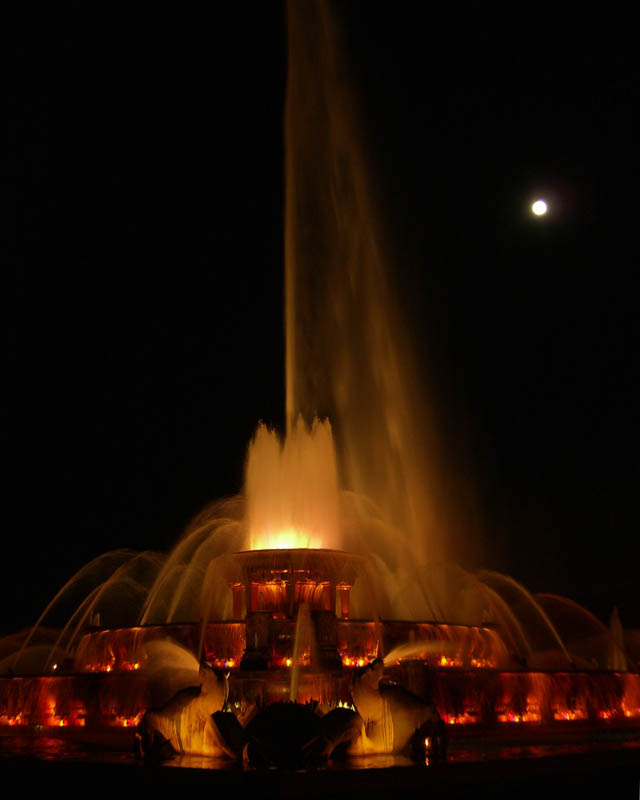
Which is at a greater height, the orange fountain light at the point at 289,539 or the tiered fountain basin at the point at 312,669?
the orange fountain light at the point at 289,539

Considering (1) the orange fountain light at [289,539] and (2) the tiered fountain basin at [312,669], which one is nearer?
(2) the tiered fountain basin at [312,669]

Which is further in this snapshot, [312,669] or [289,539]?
[289,539]

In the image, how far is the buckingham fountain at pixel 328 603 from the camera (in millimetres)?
12797

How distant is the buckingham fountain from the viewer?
12797mm

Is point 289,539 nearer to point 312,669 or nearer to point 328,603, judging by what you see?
point 328,603

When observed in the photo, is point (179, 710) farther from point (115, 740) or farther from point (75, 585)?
point (75, 585)

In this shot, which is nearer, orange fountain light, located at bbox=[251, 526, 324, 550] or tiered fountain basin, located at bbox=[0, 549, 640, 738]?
tiered fountain basin, located at bbox=[0, 549, 640, 738]

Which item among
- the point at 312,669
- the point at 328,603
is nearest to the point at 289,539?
the point at 328,603

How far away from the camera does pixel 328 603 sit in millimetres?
16891

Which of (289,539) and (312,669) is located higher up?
(289,539)

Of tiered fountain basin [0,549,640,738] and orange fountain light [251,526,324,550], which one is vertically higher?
orange fountain light [251,526,324,550]

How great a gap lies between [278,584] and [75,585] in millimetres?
24677

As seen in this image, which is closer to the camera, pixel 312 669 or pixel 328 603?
pixel 312 669

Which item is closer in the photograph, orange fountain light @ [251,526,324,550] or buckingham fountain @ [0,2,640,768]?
buckingham fountain @ [0,2,640,768]
